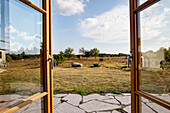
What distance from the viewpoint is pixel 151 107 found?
901mm

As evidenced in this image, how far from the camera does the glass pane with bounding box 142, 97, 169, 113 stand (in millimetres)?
812

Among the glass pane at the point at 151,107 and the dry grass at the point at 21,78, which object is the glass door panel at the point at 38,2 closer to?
the dry grass at the point at 21,78

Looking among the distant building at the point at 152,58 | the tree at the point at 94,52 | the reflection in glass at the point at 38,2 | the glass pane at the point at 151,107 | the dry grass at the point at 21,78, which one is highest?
the reflection in glass at the point at 38,2

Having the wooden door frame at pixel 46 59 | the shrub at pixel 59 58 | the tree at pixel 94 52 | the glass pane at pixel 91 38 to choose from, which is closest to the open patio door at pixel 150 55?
the wooden door frame at pixel 46 59

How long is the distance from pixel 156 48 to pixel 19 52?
3.72 feet

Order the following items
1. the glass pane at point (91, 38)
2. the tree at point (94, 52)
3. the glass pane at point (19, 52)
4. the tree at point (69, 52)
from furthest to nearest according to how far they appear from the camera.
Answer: the tree at point (94, 52) < the tree at point (69, 52) < the glass pane at point (91, 38) < the glass pane at point (19, 52)

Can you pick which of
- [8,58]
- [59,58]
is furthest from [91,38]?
[8,58]

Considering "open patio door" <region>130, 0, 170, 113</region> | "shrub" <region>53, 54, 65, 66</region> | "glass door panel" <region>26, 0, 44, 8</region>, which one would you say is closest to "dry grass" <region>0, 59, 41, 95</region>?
"glass door panel" <region>26, 0, 44, 8</region>

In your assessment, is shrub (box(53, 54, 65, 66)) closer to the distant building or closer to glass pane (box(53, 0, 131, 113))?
glass pane (box(53, 0, 131, 113))

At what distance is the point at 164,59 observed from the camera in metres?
0.84

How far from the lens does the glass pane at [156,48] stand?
81 centimetres

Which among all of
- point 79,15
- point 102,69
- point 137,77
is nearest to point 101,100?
point 137,77

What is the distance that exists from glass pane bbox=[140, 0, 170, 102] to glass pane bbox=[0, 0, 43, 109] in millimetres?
980

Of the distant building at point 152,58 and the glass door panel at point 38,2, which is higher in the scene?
the glass door panel at point 38,2
